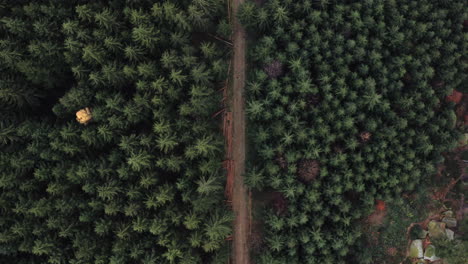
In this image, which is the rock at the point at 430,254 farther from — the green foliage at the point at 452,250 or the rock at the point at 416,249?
the green foliage at the point at 452,250

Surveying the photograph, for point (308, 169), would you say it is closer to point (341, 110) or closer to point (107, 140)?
point (341, 110)

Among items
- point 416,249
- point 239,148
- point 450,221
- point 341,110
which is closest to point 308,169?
point 341,110

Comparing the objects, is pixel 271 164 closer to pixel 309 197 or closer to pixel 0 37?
pixel 309 197

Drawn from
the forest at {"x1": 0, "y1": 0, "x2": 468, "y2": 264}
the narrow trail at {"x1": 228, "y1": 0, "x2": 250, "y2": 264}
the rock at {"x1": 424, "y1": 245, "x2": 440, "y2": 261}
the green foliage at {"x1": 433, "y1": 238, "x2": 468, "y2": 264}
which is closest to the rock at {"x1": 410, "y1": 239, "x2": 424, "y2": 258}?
the rock at {"x1": 424, "y1": 245, "x2": 440, "y2": 261}

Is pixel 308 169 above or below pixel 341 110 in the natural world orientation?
below

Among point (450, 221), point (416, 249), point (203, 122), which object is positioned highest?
point (203, 122)

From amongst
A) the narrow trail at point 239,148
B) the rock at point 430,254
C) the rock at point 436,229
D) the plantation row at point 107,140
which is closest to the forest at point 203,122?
the plantation row at point 107,140

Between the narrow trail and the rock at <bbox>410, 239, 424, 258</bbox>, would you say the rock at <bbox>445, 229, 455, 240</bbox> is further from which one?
the narrow trail

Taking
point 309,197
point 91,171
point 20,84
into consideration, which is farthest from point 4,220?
point 309,197
